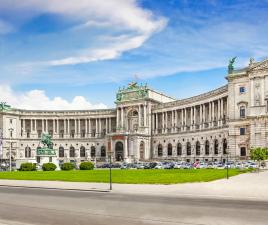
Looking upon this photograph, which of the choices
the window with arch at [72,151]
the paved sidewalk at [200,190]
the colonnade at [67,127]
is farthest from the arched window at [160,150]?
the paved sidewalk at [200,190]

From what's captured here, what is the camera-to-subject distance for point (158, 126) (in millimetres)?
155875

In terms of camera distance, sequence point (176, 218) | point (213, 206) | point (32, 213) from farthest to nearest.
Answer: point (213, 206), point (32, 213), point (176, 218)

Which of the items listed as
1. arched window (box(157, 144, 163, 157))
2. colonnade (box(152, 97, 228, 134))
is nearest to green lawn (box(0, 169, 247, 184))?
colonnade (box(152, 97, 228, 134))

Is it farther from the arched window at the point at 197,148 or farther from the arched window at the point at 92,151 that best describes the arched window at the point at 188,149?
the arched window at the point at 92,151

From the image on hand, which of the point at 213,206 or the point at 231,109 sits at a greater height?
the point at 231,109

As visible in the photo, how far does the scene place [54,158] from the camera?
10662 centimetres

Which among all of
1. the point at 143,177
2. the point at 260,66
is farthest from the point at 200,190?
the point at 260,66

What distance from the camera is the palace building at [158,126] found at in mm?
107125

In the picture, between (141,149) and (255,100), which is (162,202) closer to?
(255,100)

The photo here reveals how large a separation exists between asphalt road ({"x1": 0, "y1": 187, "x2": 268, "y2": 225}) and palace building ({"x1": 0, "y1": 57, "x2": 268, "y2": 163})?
2714 inches

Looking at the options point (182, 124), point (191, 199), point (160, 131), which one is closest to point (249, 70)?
point (182, 124)

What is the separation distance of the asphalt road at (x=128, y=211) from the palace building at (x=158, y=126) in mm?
68939

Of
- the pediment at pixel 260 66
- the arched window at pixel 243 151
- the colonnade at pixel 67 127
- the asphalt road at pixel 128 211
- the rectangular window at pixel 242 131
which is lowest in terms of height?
the asphalt road at pixel 128 211

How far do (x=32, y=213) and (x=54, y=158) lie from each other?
8178cm
